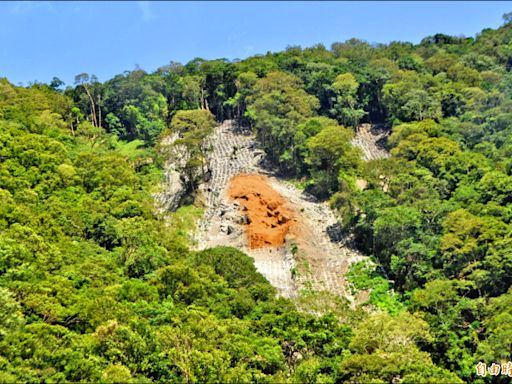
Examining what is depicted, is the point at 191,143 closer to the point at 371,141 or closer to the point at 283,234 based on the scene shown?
the point at 283,234

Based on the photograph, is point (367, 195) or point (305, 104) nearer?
point (367, 195)

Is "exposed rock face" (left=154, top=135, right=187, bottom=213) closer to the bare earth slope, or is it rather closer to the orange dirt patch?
the bare earth slope

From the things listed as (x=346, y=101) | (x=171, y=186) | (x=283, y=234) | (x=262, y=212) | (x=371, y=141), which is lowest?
(x=283, y=234)

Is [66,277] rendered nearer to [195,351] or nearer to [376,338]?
[195,351]

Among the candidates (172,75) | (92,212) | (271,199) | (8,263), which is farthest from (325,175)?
(172,75)

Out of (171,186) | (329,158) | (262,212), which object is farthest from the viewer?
(171,186)

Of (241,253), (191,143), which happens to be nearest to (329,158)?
(191,143)

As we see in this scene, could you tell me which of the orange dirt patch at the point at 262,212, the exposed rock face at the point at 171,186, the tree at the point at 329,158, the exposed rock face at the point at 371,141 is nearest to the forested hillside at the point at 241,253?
the tree at the point at 329,158
